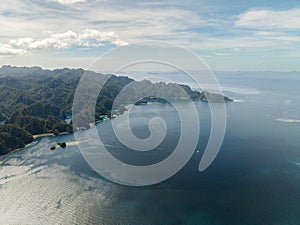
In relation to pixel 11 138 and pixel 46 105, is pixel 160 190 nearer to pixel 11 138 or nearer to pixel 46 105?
pixel 11 138

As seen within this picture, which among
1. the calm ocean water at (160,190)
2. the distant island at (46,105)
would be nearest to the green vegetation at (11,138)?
the distant island at (46,105)

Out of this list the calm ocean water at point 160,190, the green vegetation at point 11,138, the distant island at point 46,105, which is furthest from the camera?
the distant island at point 46,105

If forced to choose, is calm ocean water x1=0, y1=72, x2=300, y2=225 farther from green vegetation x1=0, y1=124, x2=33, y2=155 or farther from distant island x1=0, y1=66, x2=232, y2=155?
distant island x1=0, y1=66, x2=232, y2=155

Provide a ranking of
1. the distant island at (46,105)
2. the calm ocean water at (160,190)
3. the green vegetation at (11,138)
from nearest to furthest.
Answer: the calm ocean water at (160,190) < the green vegetation at (11,138) < the distant island at (46,105)

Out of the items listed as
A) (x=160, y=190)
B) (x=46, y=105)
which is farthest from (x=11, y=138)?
(x=160, y=190)

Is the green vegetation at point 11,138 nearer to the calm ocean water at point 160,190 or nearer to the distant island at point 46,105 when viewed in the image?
the distant island at point 46,105

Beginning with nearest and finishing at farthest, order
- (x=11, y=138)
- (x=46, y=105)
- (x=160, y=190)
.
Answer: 1. (x=160, y=190)
2. (x=11, y=138)
3. (x=46, y=105)

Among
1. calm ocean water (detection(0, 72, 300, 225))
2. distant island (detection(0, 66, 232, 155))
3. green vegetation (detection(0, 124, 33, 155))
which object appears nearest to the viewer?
calm ocean water (detection(0, 72, 300, 225))

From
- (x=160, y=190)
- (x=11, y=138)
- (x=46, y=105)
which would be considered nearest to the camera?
(x=160, y=190)

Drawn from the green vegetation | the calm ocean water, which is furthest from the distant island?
the calm ocean water
